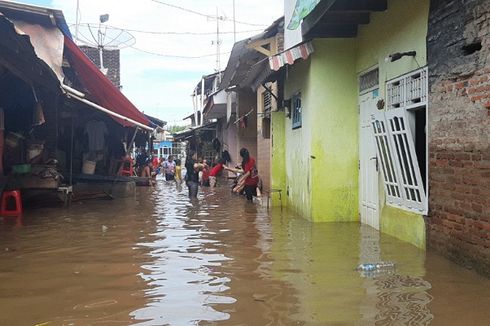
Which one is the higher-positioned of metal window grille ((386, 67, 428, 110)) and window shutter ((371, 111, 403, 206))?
metal window grille ((386, 67, 428, 110))

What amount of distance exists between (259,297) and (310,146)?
5244 millimetres

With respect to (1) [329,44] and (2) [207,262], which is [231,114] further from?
(2) [207,262]

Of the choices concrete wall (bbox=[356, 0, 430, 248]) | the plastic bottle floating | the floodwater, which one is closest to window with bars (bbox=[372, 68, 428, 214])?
concrete wall (bbox=[356, 0, 430, 248])

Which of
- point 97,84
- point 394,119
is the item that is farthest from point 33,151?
point 394,119

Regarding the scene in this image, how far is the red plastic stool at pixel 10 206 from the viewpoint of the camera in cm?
1045

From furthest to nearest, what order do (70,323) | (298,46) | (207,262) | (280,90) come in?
(280,90) → (298,46) → (207,262) → (70,323)

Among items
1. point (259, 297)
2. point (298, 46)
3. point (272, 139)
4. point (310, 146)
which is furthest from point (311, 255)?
point (272, 139)

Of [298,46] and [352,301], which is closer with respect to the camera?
[352,301]

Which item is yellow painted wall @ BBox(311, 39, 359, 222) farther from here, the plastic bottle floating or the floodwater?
the plastic bottle floating

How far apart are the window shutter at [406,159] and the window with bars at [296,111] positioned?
136 inches

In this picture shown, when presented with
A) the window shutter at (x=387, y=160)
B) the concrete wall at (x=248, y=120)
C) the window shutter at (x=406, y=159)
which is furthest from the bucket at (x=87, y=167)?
the window shutter at (x=406, y=159)

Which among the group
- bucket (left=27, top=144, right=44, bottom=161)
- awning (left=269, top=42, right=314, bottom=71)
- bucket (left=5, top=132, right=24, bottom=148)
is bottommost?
bucket (left=27, top=144, right=44, bottom=161)

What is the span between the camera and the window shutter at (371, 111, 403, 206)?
7.41 metres

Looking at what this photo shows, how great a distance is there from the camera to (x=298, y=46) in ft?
30.1
